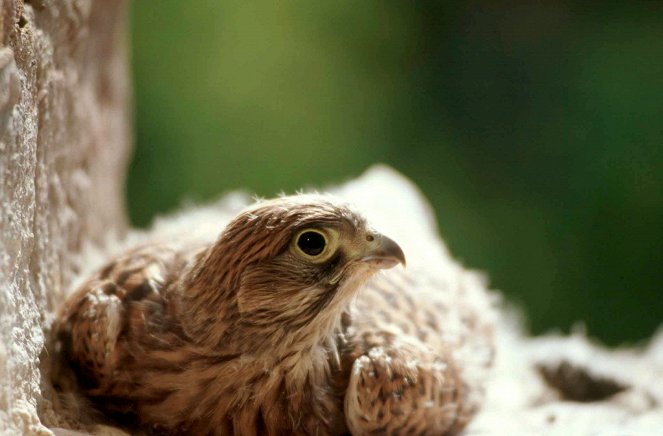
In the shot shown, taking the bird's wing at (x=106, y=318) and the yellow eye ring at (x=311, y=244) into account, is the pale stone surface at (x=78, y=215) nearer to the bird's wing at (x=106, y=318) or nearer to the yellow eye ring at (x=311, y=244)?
the bird's wing at (x=106, y=318)

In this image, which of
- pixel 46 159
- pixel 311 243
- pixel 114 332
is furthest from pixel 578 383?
pixel 46 159

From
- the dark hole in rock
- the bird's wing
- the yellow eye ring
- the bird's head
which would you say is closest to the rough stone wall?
the bird's wing

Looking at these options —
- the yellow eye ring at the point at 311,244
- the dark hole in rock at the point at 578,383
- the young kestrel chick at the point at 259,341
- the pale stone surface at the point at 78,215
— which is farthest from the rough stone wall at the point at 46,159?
the dark hole in rock at the point at 578,383

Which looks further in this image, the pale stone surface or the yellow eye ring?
the yellow eye ring

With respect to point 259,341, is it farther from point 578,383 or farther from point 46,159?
point 578,383

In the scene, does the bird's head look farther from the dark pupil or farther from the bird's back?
the bird's back

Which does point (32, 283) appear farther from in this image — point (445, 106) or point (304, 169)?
point (445, 106)
